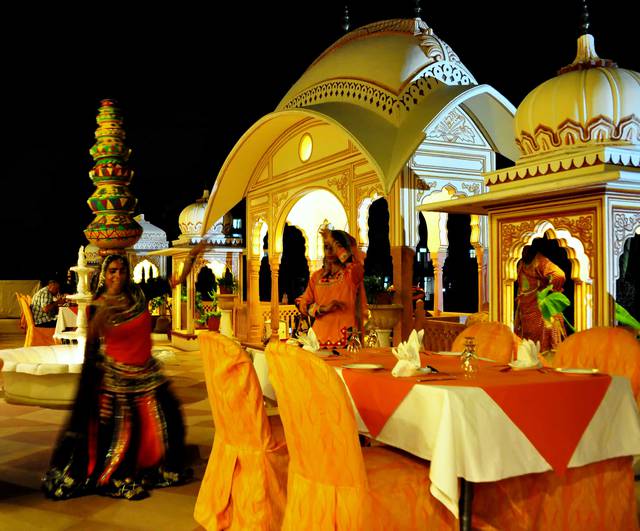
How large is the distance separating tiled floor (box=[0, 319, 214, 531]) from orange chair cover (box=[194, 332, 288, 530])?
0.86 feet

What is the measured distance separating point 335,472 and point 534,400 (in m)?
0.96

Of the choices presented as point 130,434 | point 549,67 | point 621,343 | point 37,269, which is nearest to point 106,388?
point 130,434

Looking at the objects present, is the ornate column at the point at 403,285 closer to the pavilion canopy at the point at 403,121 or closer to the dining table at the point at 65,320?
the pavilion canopy at the point at 403,121

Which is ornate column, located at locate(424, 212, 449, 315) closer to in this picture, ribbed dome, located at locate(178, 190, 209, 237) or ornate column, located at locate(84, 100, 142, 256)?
ribbed dome, located at locate(178, 190, 209, 237)

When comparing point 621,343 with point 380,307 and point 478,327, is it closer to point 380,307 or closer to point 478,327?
point 478,327

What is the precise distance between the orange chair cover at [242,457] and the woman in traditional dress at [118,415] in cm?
78

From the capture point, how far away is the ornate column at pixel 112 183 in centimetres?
504

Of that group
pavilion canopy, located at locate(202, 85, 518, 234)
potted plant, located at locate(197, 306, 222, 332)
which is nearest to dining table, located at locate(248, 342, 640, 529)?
pavilion canopy, located at locate(202, 85, 518, 234)

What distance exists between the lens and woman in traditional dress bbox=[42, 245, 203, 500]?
427 centimetres

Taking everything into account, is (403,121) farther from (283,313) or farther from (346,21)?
(283,313)

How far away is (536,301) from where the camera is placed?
7359mm

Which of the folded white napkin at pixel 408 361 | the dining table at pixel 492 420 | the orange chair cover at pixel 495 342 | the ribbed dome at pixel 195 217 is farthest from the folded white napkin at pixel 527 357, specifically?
the ribbed dome at pixel 195 217

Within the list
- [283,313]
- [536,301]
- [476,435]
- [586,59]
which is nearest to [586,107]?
[586,59]

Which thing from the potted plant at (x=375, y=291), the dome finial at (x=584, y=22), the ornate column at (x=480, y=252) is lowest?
the potted plant at (x=375, y=291)
